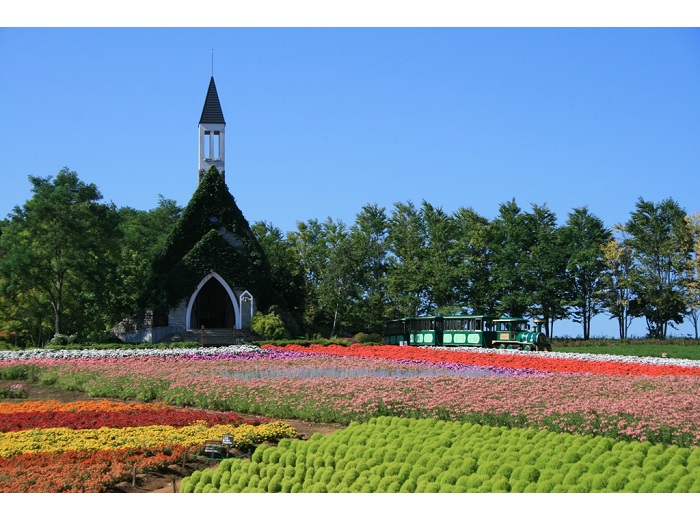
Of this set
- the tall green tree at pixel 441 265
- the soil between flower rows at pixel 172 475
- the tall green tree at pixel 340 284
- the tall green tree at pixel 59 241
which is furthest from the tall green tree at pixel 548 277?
the soil between flower rows at pixel 172 475

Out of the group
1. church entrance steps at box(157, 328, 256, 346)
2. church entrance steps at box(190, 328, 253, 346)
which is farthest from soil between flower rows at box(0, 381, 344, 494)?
church entrance steps at box(157, 328, 256, 346)

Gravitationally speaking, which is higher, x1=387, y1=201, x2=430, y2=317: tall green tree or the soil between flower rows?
x1=387, y1=201, x2=430, y2=317: tall green tree

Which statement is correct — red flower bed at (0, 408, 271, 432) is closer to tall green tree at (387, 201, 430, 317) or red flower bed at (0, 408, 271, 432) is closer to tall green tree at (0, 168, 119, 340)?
tall green tree at (0, 168, 119, 340)

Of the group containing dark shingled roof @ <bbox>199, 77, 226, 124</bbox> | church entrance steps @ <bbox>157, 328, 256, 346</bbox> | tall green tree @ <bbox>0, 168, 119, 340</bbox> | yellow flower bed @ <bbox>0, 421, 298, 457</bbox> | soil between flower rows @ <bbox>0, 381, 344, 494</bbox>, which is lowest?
soil between flower rows @ <bbox>0, 381, 344, 494</bbox>

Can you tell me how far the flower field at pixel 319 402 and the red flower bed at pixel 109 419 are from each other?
0.02 m

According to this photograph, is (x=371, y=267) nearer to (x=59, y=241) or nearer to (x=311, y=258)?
(x=311, y=258)

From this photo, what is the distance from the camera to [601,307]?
53312 millimetres

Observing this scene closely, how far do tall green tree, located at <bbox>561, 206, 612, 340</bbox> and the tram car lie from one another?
1547cm

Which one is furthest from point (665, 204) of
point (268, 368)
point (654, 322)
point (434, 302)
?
point (268, 368)

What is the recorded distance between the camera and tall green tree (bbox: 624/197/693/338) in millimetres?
50656

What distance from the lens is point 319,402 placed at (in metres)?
15.5

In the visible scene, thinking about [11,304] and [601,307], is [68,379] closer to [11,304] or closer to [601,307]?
[11,304]

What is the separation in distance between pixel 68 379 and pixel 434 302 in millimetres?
35475

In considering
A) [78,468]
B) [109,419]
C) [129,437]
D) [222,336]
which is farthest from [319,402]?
[222,336]
